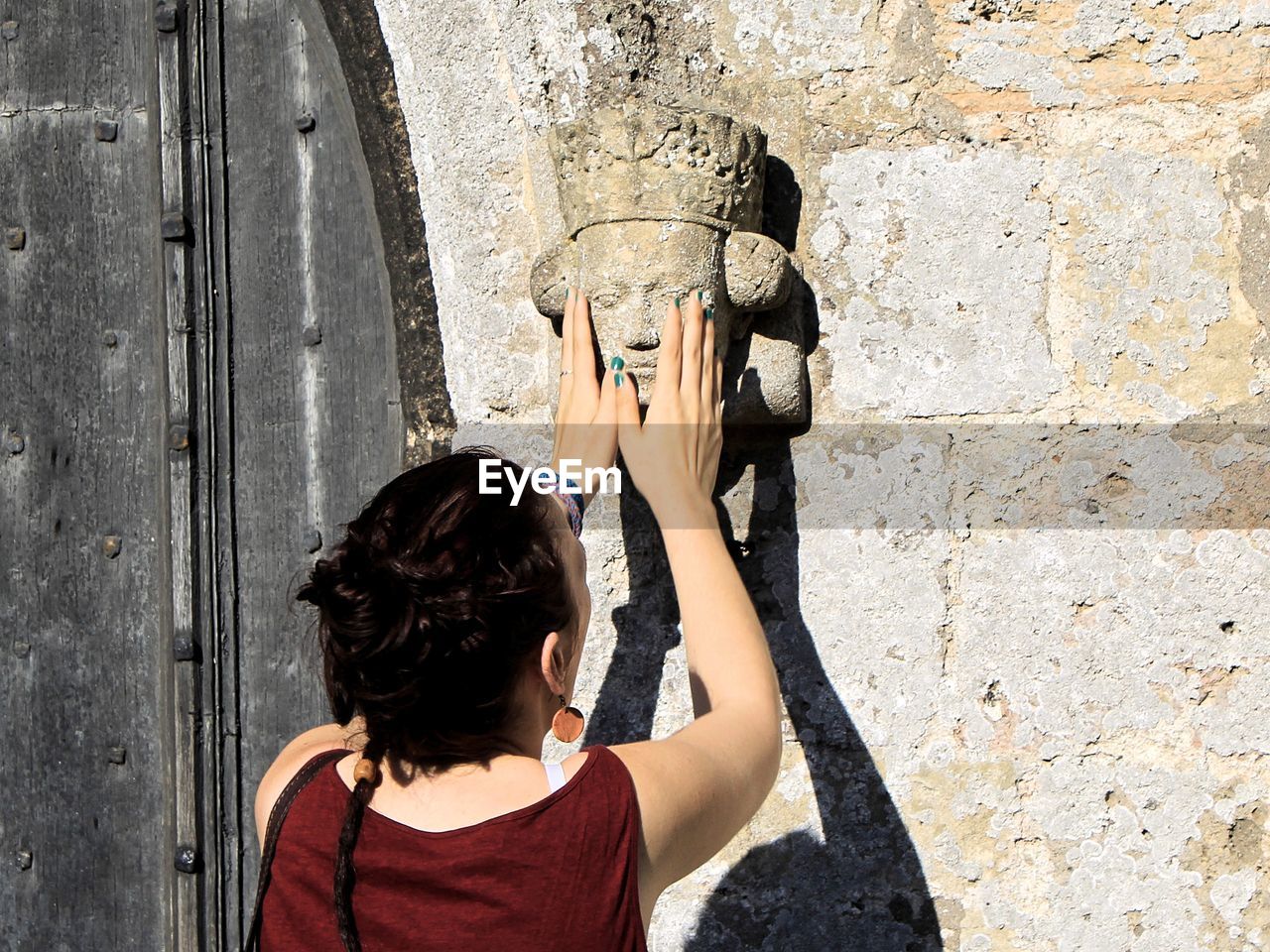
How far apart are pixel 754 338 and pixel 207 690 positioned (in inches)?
37.0

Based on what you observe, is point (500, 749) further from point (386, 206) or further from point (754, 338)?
point (386, 206)

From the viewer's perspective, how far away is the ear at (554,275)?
1.29 m

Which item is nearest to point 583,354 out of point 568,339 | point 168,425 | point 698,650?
point 568,339

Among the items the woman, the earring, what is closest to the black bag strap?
the woman

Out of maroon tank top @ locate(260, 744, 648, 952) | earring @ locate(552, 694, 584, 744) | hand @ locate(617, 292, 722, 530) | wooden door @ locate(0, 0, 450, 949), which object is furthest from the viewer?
wooden door @ locate(0, 0, 450, 949)

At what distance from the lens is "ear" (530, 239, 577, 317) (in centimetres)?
129

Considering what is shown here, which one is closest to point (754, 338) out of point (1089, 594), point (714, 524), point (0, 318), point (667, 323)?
point (667, 323)

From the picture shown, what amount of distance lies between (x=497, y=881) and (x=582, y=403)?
0.51 meters

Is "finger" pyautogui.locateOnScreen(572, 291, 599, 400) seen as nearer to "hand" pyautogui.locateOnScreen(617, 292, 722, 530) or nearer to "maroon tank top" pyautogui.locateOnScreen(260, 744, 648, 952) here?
"hand" pyautogui.locateOnScreen(617, 292, 722, 530)

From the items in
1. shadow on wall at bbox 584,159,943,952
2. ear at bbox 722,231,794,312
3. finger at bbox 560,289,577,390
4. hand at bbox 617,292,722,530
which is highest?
ear at bbox 722,231,794,312

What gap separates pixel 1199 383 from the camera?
1272 millimetres

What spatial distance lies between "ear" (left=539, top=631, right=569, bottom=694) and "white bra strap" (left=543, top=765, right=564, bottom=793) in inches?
2.7

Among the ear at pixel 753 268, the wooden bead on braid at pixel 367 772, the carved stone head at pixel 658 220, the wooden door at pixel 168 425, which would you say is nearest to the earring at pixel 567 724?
the wooden bead on braid at pixel 367 772

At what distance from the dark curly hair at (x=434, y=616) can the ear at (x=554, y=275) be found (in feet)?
1.34
